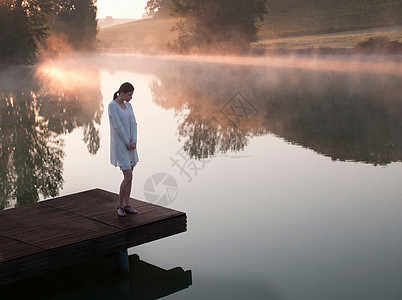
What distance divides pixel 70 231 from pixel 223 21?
59.4m

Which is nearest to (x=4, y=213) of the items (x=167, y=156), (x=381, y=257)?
(x=381, y=257)

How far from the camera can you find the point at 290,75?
42.1m

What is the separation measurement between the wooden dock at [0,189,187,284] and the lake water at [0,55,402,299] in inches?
25.3

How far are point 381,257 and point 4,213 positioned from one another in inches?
197

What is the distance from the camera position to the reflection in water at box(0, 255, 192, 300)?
8.02 metres

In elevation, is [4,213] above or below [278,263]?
above

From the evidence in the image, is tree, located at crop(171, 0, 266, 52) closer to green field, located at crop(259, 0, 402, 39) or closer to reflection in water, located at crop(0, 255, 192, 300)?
green field, located at crop(259, 0, 402, 39)

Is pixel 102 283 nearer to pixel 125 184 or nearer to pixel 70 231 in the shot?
pixel 70 231

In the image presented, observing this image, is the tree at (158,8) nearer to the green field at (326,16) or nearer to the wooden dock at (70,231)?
the green field at (326,16)

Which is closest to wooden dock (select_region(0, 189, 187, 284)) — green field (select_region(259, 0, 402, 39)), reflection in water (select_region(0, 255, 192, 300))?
reflection in water (select_region(0, 255, 192, 300))

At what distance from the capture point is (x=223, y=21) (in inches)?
2594

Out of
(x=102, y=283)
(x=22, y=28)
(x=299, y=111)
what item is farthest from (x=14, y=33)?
(x=102, y=283)

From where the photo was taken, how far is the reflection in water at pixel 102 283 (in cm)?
802

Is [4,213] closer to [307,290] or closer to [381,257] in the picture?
[307,290]
